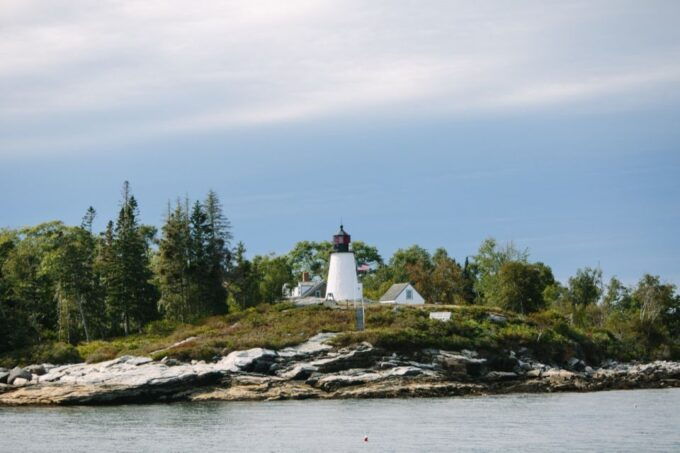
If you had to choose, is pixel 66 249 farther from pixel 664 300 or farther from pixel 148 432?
pixel 664 300

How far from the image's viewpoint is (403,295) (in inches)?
3150

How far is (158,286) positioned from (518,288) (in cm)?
2983

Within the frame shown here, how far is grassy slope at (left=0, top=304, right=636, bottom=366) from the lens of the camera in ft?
189

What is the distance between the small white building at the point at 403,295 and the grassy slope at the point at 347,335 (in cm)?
1077

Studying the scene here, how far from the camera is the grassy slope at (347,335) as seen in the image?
189ft

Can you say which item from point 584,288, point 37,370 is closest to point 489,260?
point 584,288

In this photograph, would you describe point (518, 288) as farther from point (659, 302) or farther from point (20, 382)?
point (20, 382)

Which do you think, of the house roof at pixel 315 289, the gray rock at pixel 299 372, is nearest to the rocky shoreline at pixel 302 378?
the gray rock at pixel 299 372

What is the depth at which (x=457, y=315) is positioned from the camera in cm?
6550

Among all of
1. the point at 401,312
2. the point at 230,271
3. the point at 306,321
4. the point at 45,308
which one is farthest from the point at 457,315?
the point at 45,308

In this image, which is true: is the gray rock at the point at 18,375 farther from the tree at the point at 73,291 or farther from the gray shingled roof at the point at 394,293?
the gray shingled roof at the point at 394,293

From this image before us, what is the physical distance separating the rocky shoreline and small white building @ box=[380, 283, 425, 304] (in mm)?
21065

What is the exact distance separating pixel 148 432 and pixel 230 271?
38740 millimetres

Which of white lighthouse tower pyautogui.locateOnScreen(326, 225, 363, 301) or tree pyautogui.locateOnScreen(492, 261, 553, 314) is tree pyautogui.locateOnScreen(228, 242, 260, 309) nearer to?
white lighthouse tower pyautogui.locateOnScreen(326, 225, 363, 301)
